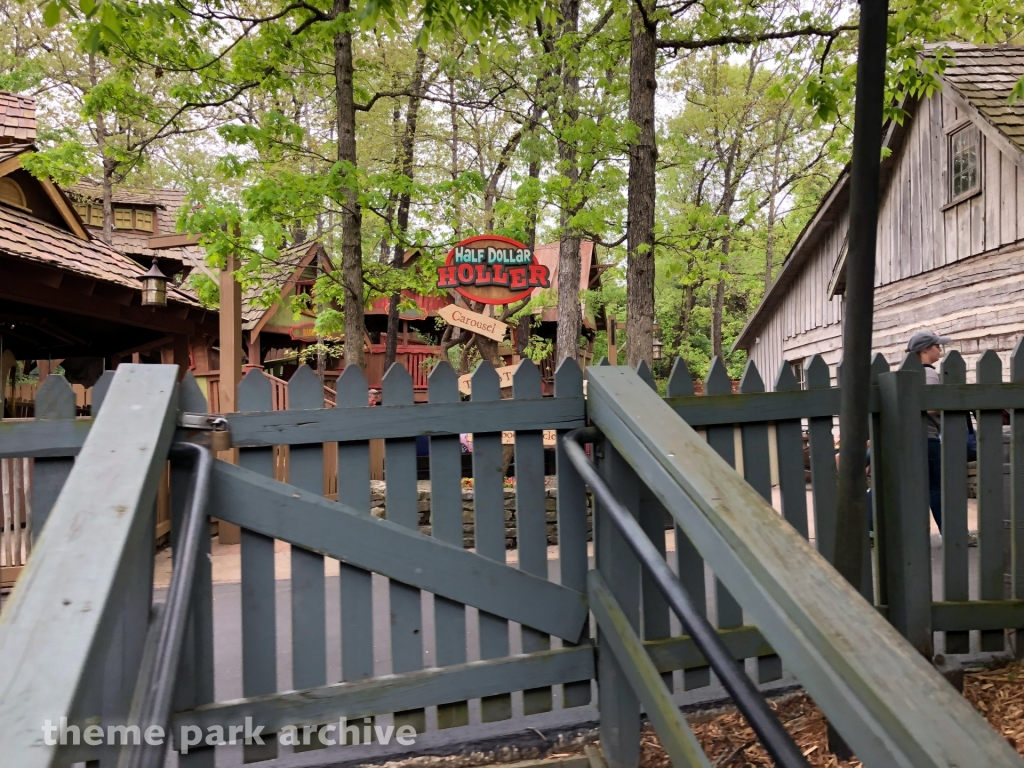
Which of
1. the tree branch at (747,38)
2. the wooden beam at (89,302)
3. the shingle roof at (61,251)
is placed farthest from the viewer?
the shingle roof at (61,251)

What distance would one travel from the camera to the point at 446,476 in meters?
2.31

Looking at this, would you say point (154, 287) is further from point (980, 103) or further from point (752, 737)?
point (980, 103)

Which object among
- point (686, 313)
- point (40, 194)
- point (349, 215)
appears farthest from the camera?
point (686, 313)

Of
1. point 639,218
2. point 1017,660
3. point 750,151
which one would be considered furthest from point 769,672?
point 750,151

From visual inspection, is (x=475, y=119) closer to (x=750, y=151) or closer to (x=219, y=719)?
(x=750, y=151)

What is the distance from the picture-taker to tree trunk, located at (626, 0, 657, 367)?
6.52m

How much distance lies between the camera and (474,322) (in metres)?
9.77

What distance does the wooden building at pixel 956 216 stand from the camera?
8852 millimetres

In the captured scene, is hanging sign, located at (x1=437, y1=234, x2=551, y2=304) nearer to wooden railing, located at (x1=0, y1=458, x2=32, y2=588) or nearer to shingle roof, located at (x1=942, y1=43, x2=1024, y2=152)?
wooden railing, located at (x1=0, y1=458, x2=32, y2=588)

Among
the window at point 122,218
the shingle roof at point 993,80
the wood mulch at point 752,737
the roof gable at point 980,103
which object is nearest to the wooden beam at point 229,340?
the wood mulch at point 752,737

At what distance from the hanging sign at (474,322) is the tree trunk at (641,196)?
3375mm

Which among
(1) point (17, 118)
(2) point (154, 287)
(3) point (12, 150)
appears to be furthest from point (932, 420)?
(1) point (17, 118)

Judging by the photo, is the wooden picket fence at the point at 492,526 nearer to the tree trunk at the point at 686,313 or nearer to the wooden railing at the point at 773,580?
the wooden railing at the point at 773,580

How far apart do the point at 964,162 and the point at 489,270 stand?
7.59 metres
